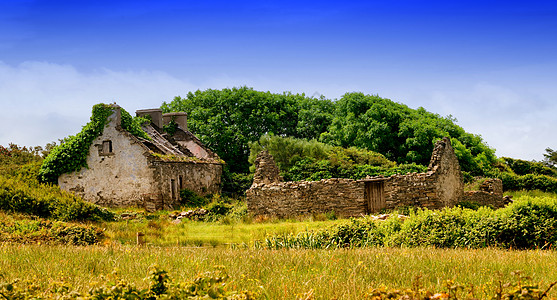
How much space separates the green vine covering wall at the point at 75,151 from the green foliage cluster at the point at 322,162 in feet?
37.7

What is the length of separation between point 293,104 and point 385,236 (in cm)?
4155

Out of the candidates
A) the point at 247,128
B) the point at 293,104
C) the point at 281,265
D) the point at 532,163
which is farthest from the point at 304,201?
the point at 532,163

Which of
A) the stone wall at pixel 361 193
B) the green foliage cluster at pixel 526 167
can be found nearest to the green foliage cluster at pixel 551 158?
the green foliage cluster at pixel 526 167

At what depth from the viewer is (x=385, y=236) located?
42.6 ft

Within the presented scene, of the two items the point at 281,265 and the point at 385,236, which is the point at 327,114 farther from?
the point at 281,265

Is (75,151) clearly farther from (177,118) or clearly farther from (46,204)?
(177,118)

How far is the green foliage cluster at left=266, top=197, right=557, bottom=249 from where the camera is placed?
1212 centimetres

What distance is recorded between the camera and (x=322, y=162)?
32.3 meters

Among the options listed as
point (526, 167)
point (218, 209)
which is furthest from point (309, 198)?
point (526, 167)

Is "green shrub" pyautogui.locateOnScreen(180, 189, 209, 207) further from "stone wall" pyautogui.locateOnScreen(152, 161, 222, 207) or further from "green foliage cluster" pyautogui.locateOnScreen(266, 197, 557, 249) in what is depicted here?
"green foliage cluster" pyautogui.locateOnScreen(266, 197, 557, 249)

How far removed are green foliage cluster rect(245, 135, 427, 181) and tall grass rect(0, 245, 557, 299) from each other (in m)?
22.3

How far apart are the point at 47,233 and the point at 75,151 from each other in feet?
51.5

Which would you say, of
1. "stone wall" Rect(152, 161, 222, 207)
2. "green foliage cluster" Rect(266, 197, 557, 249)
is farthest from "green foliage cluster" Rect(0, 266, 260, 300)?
"stone wall" Rect(152, 161, 222, 207)

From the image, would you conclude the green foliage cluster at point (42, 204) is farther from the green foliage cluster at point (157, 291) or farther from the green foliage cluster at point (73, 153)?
the green foliage cluster at point (157, 291)
